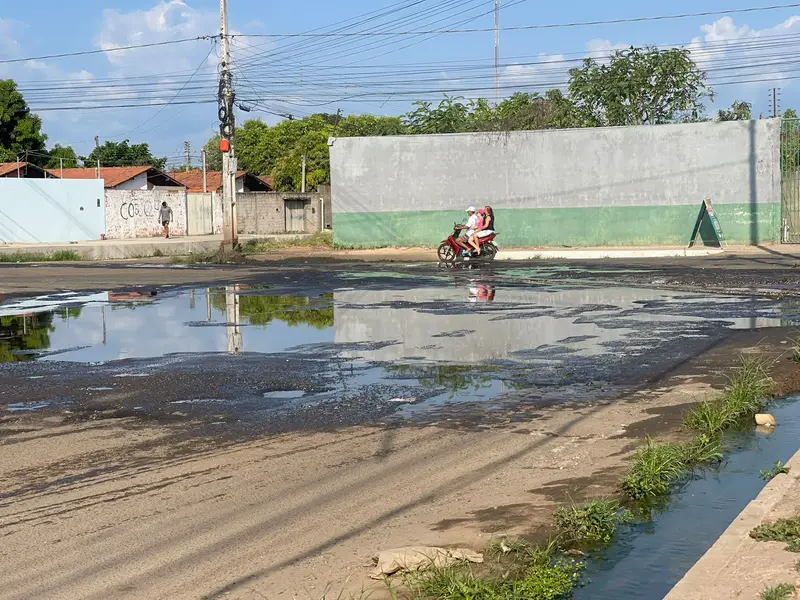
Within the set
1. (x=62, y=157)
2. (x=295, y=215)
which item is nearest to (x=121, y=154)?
(x=62, y=157)

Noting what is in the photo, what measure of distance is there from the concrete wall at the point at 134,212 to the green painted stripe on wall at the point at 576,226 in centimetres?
1816

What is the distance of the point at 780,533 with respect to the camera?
17.3ft

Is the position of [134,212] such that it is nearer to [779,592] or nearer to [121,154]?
[121,154]

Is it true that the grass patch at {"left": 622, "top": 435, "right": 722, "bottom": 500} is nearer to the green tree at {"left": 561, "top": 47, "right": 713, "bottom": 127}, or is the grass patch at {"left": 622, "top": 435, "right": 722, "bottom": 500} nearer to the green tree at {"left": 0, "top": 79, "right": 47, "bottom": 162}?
the green tree at {"left": 561, "top": 47, "right": 713, "bottom": 127}

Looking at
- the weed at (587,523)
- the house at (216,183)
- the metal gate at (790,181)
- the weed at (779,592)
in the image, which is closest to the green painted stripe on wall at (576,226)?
the metal gate at (790,181)

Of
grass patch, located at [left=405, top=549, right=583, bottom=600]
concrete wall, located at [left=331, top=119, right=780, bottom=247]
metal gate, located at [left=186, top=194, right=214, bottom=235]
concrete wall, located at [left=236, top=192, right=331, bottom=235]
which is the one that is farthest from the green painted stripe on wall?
grass patch, located at [left=405, top=549, right=583, bottom=600]

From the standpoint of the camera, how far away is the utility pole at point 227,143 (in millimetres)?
34844

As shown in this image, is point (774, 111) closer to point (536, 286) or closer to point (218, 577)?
point (536, 286)

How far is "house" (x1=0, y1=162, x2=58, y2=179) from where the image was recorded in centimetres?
5581

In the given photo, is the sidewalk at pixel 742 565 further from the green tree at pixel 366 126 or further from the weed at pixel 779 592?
the green tree at pixel 366 126

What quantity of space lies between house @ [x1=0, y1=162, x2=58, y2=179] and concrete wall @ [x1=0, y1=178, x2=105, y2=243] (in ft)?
19.3

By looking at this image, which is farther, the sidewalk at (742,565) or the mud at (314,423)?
the mud at (314,423)

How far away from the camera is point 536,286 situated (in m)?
21.4

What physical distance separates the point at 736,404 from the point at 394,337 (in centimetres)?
598
